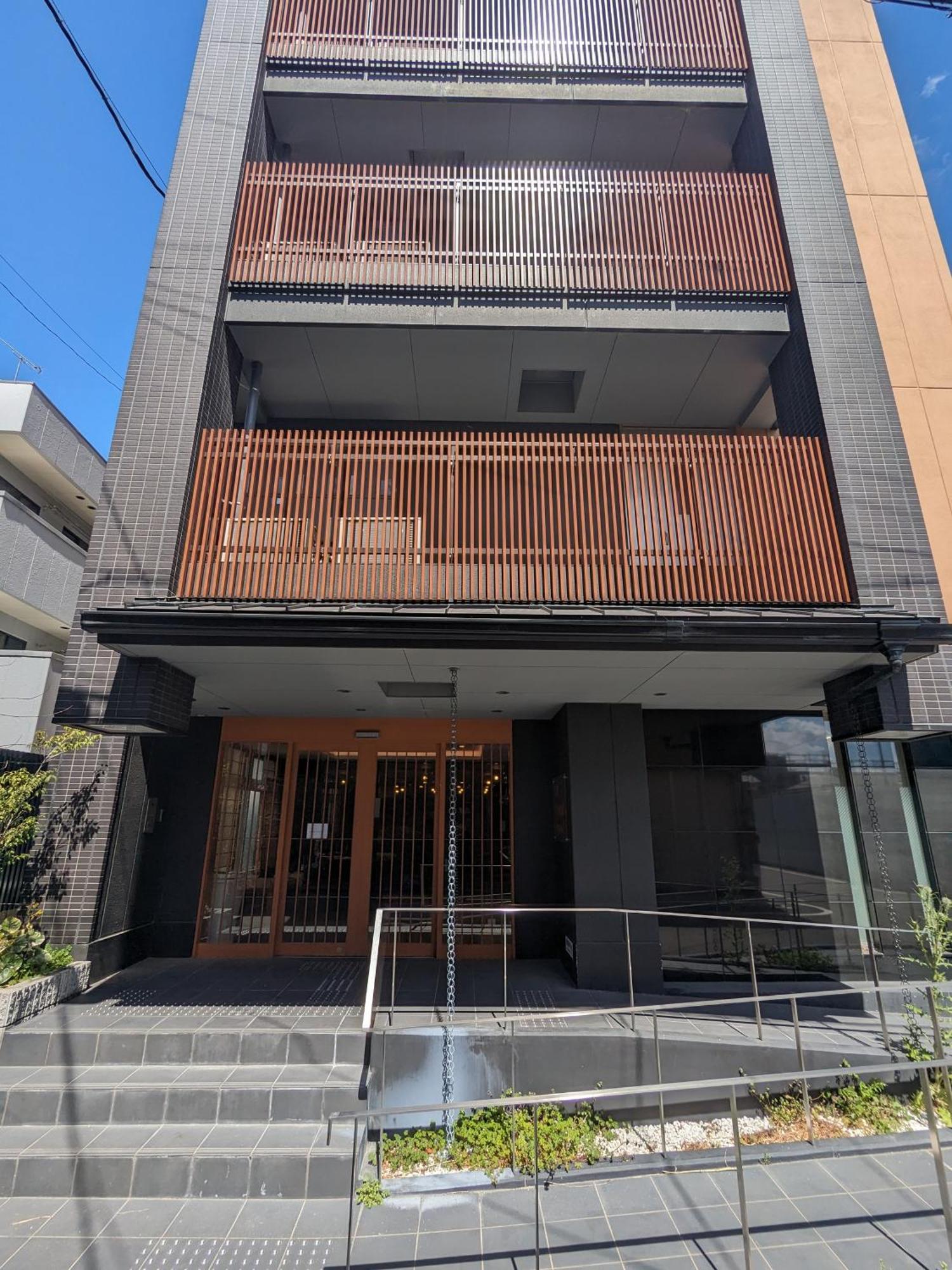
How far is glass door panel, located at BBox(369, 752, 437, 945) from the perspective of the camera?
8.12m

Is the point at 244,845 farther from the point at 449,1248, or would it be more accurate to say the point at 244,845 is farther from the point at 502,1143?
the point at 449,1248

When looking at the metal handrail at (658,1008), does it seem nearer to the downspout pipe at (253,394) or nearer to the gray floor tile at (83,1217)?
the gray floor tile at (83,1217)

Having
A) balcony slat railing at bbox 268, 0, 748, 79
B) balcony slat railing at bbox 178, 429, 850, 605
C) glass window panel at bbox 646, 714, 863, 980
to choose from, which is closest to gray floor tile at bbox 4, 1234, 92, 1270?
balcony slat railing at bbox 178, 429, 850, 605

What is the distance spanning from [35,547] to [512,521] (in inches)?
390

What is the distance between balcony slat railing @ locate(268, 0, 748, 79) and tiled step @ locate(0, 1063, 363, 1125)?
41.2 ft

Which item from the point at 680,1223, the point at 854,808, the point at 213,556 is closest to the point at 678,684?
the point at 854,808

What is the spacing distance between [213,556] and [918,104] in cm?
1188

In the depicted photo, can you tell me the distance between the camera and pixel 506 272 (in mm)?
7355

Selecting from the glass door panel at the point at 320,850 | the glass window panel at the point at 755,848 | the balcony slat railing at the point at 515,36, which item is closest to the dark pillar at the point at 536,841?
the glass window panel at the point at 755,848

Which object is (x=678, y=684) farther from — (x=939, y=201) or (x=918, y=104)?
(x=918, y=104)

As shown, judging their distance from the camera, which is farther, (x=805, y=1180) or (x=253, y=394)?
(x=253, y=394)

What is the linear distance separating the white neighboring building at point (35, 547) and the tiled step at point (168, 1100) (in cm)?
659

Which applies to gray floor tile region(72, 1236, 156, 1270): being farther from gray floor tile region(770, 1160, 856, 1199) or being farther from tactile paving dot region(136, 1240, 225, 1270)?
gray floor tile region(770, 1160, 856, 1199)

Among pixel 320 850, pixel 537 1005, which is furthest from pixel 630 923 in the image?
pixel 320 850
